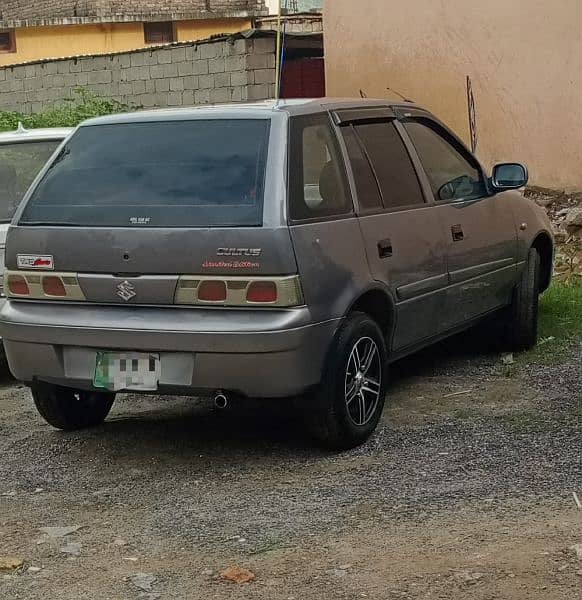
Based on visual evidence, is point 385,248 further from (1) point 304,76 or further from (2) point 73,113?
(2) point 73,113

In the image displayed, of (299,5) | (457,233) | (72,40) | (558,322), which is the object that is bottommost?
(558,322)

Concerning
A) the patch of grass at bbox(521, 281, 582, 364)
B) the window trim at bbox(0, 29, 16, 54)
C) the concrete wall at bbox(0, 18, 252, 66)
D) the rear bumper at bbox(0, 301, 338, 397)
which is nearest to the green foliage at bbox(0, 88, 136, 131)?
the patch of grass at bbox(521, 281, 582, 364)

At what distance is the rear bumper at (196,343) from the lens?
5.00 metres

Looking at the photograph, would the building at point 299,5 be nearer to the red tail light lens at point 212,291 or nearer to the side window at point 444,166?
the side window at point 444,166

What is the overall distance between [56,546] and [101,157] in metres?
1.96

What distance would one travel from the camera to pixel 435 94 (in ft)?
41.7

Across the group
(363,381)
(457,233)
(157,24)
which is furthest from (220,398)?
(157,24)

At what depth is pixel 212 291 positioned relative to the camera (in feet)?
16.5

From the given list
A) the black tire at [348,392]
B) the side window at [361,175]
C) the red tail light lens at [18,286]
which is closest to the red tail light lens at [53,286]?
the red tail light lens at [18,286]

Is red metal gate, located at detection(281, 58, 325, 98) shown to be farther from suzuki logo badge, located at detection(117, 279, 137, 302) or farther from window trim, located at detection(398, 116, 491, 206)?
suzuki logo badge, located at detection(117, 279, 137, 302)

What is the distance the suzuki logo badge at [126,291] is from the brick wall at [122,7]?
2685 cm

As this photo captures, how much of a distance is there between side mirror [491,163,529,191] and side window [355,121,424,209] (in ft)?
2.78

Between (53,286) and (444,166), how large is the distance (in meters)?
2.48

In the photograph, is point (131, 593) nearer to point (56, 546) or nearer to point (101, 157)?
point (56, 546)
